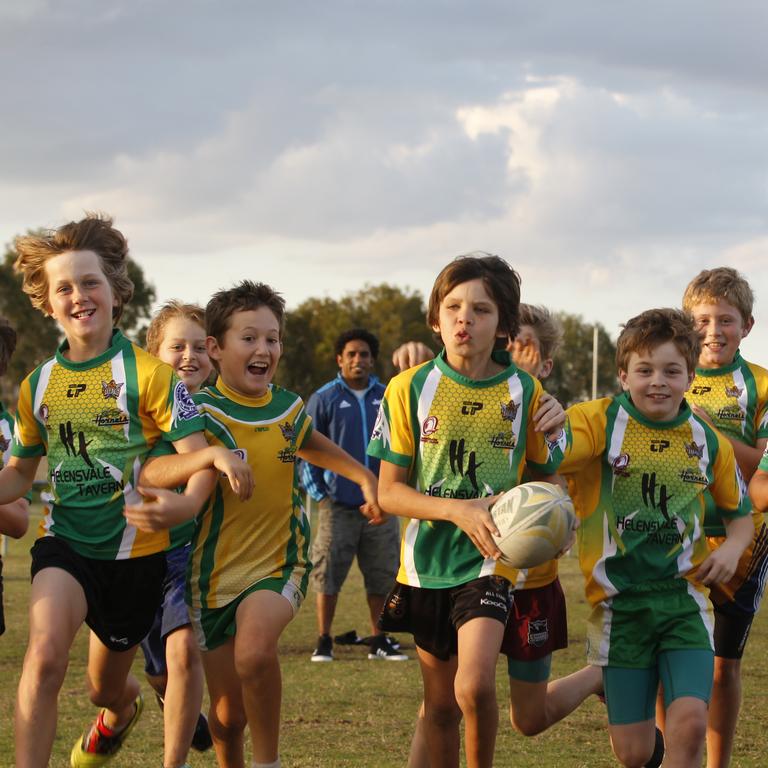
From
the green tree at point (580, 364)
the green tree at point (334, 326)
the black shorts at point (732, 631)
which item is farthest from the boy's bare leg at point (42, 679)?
the green tree at point (580, 364)

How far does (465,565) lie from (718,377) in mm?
2234

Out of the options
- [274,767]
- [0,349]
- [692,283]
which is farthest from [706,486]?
[0,349]

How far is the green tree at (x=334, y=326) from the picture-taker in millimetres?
72750

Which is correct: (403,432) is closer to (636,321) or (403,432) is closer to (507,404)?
(507,404)

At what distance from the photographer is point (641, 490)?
5.63m

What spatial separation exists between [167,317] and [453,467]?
7.89 ft

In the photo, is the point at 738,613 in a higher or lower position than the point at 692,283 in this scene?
lower

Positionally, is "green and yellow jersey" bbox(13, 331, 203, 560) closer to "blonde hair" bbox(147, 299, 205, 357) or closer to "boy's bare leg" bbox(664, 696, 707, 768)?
"blonde hair" bbox(147, 299, 205, 357)

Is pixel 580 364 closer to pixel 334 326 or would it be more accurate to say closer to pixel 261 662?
pixel 334 326

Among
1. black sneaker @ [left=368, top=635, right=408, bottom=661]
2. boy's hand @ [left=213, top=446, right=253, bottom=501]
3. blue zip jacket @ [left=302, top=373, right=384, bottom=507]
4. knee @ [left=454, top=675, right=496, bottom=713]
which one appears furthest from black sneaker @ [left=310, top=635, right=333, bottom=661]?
boy's hand @ [left=213, top=446, right=253, bottom=501]

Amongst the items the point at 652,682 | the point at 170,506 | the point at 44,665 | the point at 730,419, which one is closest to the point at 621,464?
the point at 652,682

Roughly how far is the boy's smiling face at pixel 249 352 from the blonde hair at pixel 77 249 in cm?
52

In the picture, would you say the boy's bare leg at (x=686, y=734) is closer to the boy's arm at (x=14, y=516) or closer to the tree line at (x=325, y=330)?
the boy's arm at (x=14, y=516)

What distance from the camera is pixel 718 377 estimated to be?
698cm
